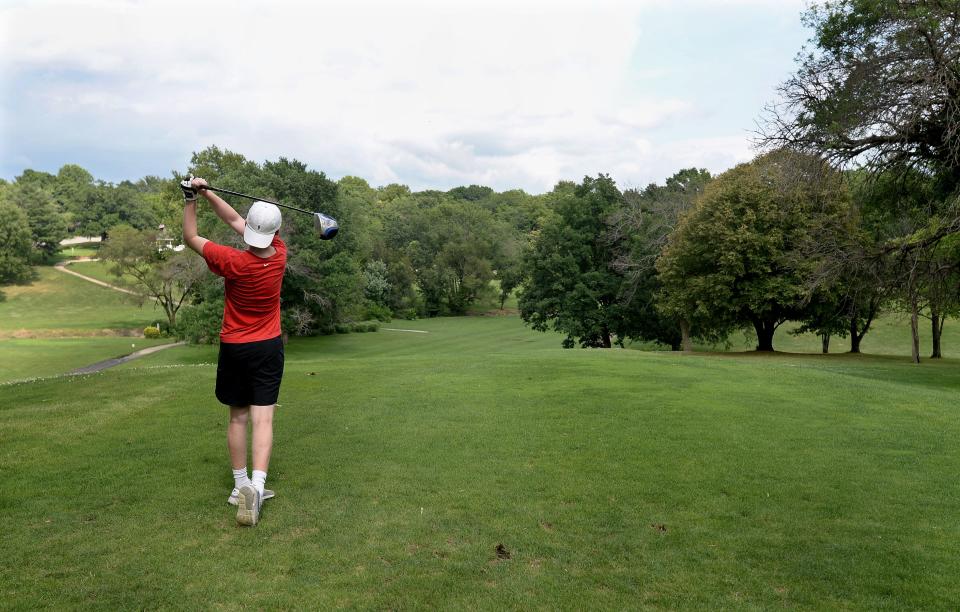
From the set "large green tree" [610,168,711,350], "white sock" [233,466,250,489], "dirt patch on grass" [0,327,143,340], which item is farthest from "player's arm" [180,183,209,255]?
"dirt patch on grass" [0,327,143,340]

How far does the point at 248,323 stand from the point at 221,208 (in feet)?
3.77

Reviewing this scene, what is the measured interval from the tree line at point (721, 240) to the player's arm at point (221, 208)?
16.1 m

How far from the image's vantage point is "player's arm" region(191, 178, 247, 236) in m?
6.16

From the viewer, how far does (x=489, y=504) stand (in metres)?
6.32

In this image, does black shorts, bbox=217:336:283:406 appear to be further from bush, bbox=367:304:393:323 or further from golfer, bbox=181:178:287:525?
bush, bbox=367:304:393:323

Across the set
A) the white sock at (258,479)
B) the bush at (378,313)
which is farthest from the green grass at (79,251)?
the white sock at (258,479)

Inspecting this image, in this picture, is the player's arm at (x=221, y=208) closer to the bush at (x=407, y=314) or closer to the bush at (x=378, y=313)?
the bush at (x=378, y=313)

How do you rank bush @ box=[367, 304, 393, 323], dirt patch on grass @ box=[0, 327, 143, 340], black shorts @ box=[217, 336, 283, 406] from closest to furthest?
1. black shorts @ box=[217, 336, 283, 406]
2. dirt patch on grass @ box=[0, 327, 143, 340]
3. bush @ box=[367, 304, 393, 323]

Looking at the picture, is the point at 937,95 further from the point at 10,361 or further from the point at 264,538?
the point at 10,361

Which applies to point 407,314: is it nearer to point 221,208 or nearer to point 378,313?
point 378,313

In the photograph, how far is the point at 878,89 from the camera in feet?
54.2

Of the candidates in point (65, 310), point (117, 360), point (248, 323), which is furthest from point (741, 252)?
point (65, 310)

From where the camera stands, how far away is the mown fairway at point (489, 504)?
4625 mm

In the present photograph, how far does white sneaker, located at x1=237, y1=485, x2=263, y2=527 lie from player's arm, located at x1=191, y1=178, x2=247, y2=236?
2327 mm
